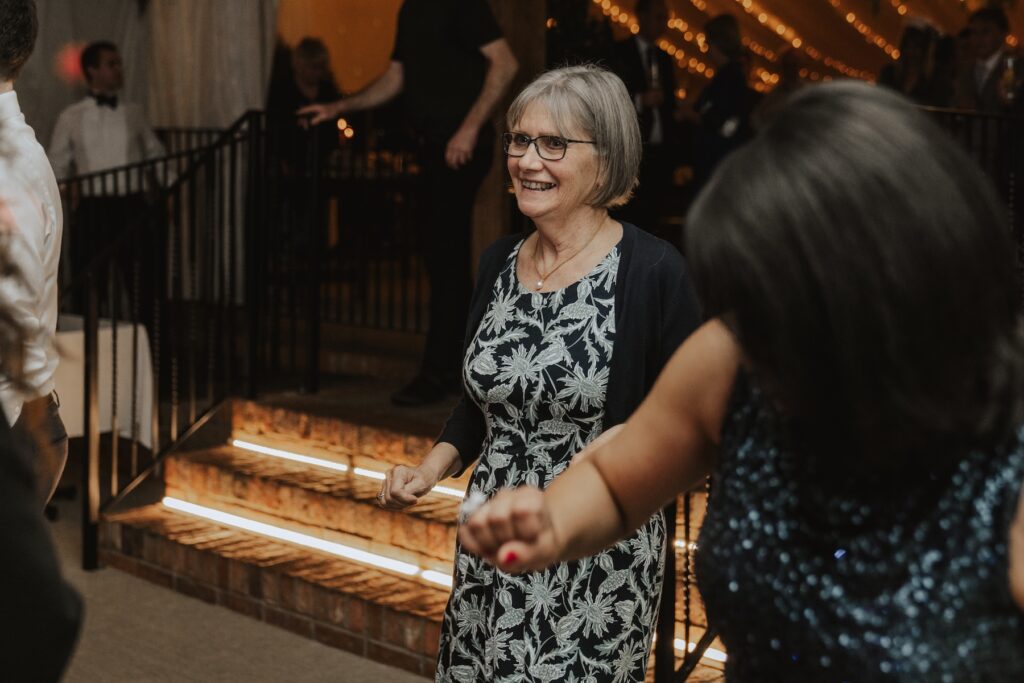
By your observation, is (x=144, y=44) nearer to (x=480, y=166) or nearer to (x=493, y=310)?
(x=480, y=166)

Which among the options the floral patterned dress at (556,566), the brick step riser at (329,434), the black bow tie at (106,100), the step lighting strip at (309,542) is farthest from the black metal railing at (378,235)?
the floral patterned dress at (556,566)

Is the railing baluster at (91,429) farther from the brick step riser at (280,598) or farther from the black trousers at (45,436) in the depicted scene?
the black trousers at (45,436)

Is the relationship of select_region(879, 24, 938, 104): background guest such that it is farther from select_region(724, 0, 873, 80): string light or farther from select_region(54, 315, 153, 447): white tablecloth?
select_region(724, 0, 873, 80): string light

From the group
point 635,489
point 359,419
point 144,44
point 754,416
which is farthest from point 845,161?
point 144,44

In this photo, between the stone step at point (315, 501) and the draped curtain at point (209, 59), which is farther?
the draped curtain at point (209, 59)

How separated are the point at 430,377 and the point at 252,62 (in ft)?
13.5

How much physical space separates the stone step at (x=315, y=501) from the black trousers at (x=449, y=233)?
744mm

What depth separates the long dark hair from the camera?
1146 mm

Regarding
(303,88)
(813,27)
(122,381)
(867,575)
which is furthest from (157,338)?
(813,27)

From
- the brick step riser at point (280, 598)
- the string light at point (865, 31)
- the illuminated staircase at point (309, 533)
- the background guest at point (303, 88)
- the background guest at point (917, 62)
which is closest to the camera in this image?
the brick step riser at point (280, 598)

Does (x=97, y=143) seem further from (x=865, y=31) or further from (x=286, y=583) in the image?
(x=865, y=31)

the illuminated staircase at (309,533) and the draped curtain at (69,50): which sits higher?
the draped curtain at (69,50)

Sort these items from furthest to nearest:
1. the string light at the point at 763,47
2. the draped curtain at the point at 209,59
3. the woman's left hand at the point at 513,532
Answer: the string light at the point at 763,47 → the draped curtain at the point at 209,59 → the woman's left hand at the point at 513,532

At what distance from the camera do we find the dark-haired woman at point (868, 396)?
115 centimetres
